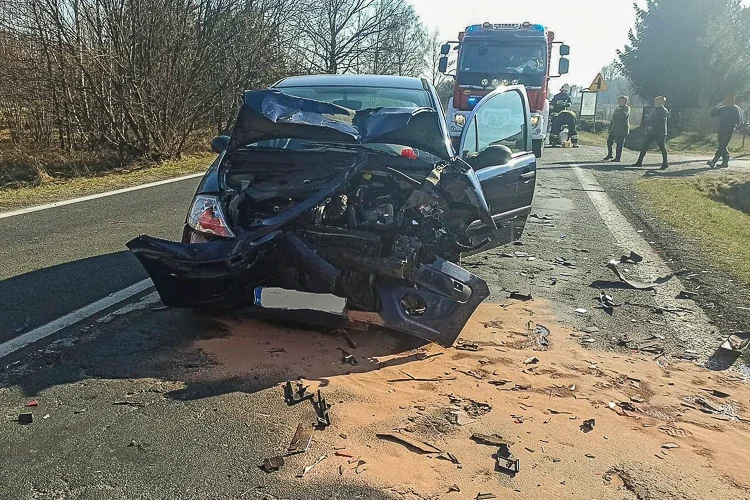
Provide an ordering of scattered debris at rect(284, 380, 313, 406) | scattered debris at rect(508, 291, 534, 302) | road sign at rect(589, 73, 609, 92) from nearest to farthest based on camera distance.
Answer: scattered debris at rect(284, 380, 313, 406) < scattered debris at rect(508, 291, 534, 302) < road sign at rect(589, 73, 609, 92)

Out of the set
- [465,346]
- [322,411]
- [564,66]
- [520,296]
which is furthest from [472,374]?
[564,66]

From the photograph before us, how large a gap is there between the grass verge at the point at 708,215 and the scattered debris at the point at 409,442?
4.33 metres

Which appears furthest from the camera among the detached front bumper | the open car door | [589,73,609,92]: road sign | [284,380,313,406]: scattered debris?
[589,73,609,92]: road sign

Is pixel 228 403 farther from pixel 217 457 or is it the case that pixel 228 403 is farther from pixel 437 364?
pixel 437 364

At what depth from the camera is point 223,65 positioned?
19.6 meters

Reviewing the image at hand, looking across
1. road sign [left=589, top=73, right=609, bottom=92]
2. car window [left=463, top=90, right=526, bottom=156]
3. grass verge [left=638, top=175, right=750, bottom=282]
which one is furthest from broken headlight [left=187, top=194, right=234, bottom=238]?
road sign [left=589, top=73, right=609, bottom=92]

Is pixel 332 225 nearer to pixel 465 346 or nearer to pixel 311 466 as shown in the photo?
pixel 465 346

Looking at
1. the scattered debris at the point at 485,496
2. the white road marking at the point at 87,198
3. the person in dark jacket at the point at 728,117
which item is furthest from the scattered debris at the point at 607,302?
the person in dark jacket at the point at 728,117

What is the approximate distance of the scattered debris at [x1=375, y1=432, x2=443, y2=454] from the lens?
2824 mm

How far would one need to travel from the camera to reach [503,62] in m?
16.6

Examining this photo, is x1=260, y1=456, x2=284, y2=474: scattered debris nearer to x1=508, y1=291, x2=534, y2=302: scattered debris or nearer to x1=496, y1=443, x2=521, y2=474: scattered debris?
x1=496, y1=443, x2=521, y2=474: scattered debris

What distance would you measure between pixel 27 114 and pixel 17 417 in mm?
14420

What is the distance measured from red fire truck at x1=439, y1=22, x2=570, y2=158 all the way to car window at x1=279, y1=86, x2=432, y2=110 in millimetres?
10815

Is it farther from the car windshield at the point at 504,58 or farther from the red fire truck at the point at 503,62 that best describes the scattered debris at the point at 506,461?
the car windshield at the point at 504,58
